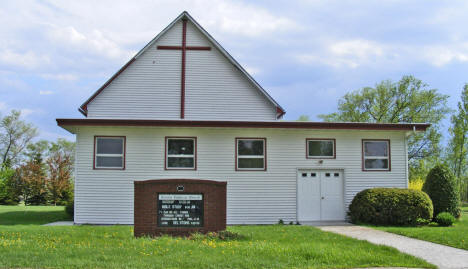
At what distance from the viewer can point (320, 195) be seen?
19.5 m

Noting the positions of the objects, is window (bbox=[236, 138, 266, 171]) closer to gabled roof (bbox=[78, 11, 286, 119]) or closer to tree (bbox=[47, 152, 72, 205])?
gabled roof (bbox=[78, 11, 286, 119])

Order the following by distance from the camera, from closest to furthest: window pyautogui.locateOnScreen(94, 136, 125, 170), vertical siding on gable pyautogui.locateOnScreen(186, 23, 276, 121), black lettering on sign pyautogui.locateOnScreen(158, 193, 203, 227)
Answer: black lettering on sign pyautogui.locateOnScreen(158, 193, 203, 227) < window pyautogui.locateOnScreen(94, 136, 125, 170) < vertical siding on gable pyautogui.locateOnScreen(186, 23, 276, 121)

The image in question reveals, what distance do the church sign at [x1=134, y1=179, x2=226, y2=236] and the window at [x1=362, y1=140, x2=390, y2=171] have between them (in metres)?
8.65

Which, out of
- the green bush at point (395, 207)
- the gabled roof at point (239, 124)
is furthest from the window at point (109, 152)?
the green bush at point (395, 207)

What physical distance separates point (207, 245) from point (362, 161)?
33.8 ft

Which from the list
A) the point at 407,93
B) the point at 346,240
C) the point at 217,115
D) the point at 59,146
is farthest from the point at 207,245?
the point at 59,146

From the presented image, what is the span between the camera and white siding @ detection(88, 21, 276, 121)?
21.4 m

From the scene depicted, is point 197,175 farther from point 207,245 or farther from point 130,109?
point 207,245

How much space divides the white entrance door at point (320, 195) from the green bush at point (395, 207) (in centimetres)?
154

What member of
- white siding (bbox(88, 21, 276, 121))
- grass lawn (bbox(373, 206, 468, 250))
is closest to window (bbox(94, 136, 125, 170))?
white siding (bbox(88, 21, 276, 121))

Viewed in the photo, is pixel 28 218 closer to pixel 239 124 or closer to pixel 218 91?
pixel 218 91

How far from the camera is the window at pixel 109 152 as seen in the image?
18.6 meters

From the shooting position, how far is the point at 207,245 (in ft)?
37.6

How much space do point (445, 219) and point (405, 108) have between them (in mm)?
32679
